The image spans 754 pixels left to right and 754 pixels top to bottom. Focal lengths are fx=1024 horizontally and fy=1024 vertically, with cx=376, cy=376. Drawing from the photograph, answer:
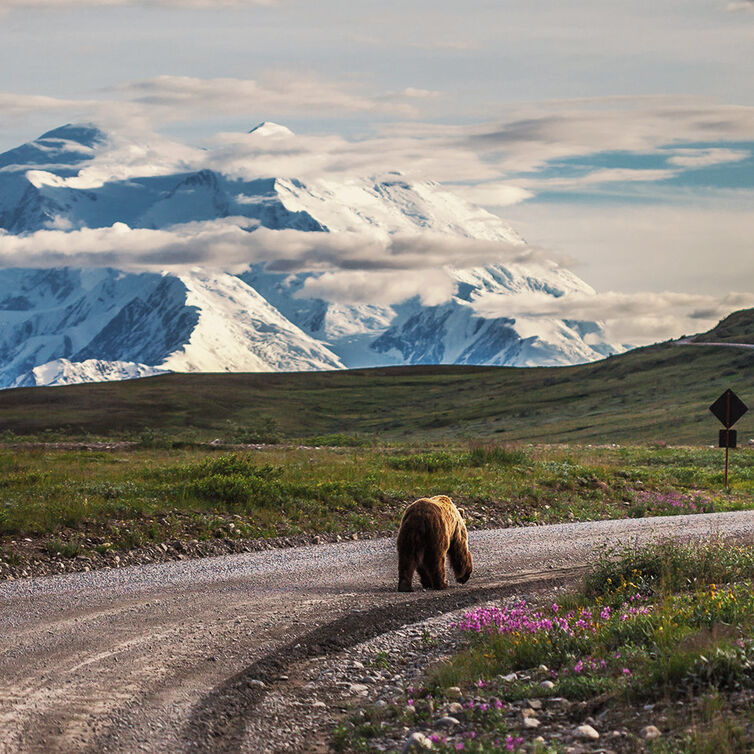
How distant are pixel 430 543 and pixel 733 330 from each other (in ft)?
569

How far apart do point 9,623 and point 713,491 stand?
23653 millimetres

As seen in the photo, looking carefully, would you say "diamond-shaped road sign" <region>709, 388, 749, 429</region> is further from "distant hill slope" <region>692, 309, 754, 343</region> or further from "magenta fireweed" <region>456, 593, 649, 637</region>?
"distant hill slope" <region>692, 309, 754, 343</region>

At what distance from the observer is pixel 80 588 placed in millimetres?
14766

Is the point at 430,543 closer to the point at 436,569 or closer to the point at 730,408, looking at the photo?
the point at 436,569

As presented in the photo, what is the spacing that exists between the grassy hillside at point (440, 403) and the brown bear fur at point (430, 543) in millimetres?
67617

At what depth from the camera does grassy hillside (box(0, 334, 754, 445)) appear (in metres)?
106

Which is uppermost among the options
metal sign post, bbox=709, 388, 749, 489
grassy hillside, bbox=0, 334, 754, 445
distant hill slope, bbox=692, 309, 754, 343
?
metal sign post, bbox=709, 388, 749, 489

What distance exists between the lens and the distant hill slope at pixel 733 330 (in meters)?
167

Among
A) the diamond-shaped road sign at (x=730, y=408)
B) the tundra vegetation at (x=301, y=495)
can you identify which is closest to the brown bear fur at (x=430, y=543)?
the tundra vegetation at (x=301, y=495)

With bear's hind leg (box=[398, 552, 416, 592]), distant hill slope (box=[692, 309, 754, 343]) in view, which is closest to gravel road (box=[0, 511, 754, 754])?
bear's hind leg (box=[398, 552, 416, 592])

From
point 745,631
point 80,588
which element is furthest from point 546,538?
point 745,631

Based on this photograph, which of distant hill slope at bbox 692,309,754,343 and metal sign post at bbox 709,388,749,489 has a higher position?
metal sign post at bbox 709,388,749,489

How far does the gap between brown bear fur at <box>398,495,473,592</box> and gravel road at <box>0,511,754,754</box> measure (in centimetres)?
31

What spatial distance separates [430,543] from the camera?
14477 mm
